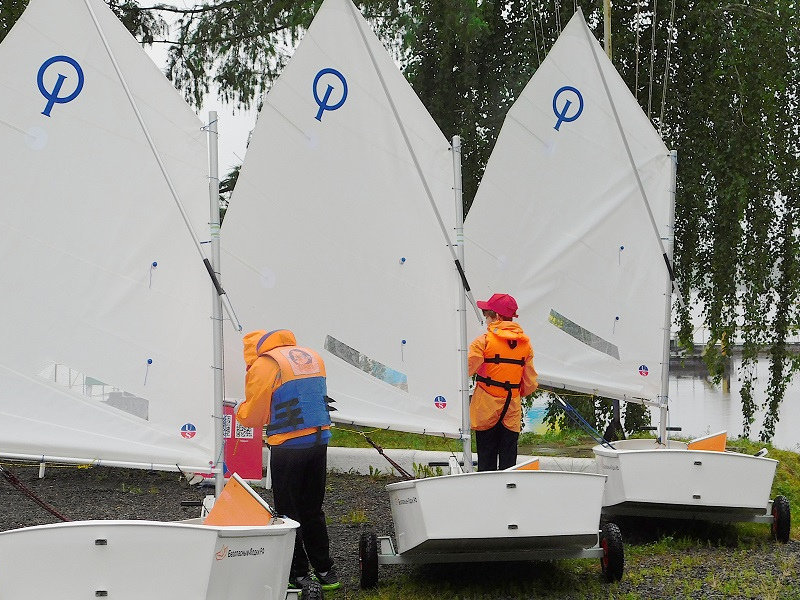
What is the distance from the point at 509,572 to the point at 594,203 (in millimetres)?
3453

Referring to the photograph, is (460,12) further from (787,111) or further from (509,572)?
(509,572)

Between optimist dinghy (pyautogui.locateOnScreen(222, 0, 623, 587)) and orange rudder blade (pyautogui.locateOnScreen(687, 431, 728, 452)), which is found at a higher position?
optimist dinghy (pyautogui.locateOnScreen(222, 0, 623, 587))

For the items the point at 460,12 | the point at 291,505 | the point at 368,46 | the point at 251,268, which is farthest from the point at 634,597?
the point at 460,12

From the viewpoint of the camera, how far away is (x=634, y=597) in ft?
18.1

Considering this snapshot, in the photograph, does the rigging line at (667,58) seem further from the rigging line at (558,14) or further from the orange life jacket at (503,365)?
the orange life jacket at (503,365)

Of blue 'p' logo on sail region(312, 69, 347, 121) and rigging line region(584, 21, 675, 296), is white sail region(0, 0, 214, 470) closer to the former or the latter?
blue 'p' logo on sail region(312, 69, 347, 121)

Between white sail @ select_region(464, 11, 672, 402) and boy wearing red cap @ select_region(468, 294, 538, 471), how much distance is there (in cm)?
162

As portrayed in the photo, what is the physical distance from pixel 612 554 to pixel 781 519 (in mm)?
1722

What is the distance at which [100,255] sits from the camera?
225 inches

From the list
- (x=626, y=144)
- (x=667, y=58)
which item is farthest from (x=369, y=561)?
(x=667, y=58)

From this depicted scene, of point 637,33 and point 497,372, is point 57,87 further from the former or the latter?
point 637,33

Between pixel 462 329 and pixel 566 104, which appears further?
pixel 566 104

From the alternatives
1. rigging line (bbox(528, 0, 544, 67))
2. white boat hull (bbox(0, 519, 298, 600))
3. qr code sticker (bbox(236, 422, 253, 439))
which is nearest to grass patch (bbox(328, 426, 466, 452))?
qr code sticker (bbox(236, 422, 253, 439))

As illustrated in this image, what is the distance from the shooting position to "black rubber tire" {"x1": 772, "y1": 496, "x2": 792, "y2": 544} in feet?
22.7
